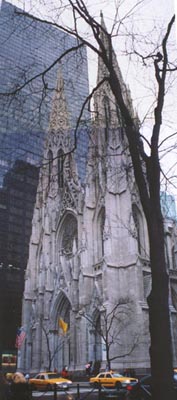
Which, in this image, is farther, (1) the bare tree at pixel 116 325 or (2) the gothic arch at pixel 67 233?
(2) the gothic arch at pixel 67 233

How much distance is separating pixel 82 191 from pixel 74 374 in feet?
51.2

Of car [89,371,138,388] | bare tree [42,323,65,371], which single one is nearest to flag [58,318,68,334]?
bare tree [42,323,65,371]

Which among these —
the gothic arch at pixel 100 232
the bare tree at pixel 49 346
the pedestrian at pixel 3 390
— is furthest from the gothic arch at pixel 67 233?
the pedestrian at pixel 3 390

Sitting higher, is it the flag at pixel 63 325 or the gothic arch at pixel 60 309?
the gothic arch at pixel 60 309

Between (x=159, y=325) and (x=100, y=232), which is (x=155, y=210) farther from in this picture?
(x=100, y=232)

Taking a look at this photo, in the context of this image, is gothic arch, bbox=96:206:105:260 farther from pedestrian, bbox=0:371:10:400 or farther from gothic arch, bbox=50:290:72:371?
pedestrian, bbox=0:371:10:400

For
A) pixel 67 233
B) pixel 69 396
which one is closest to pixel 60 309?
pixel 67 233

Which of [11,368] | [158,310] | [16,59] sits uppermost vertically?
[16,59]

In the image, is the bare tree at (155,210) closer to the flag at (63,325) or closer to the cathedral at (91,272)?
the cathedral at (91,272)

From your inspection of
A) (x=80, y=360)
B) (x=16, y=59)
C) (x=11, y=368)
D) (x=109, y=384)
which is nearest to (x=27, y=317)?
(x=11, y=368)

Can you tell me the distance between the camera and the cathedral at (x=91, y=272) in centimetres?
2736

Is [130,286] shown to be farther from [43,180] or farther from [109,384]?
[43,180]

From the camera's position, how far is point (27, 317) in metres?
37.5

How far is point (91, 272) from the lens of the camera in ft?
103
